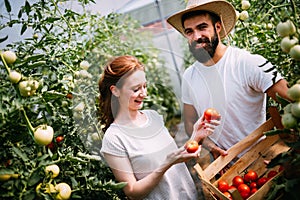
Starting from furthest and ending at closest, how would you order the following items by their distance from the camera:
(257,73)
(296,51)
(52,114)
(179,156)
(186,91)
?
1. (186,91)
2. (257,73)
3. (179,156)
4. (52,114)
5. (296,51)

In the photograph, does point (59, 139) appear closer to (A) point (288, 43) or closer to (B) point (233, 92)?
(B) point (233, 92)

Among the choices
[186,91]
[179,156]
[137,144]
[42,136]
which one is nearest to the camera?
[42,136]

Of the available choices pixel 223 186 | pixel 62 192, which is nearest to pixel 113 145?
pixel 62 192

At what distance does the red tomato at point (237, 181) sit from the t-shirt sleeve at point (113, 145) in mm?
457

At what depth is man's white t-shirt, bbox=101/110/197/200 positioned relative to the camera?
129 cm

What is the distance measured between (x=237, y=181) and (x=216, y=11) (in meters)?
0.76

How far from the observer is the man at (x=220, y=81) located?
1441 millimetres

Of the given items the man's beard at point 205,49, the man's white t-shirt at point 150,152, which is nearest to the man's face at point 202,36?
the man's beard at point 205,49

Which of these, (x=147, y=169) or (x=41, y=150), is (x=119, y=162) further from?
(x=41, y=150)

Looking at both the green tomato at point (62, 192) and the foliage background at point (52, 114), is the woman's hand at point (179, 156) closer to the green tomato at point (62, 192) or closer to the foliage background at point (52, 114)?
the foliage background at point (52, 114)

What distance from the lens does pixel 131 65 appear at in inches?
52.2

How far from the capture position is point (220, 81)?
1452 mm

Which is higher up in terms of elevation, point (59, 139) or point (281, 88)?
point (59, 139)

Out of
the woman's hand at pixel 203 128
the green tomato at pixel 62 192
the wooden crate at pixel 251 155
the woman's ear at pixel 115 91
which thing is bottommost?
the wooden crate at pixel 251 155
